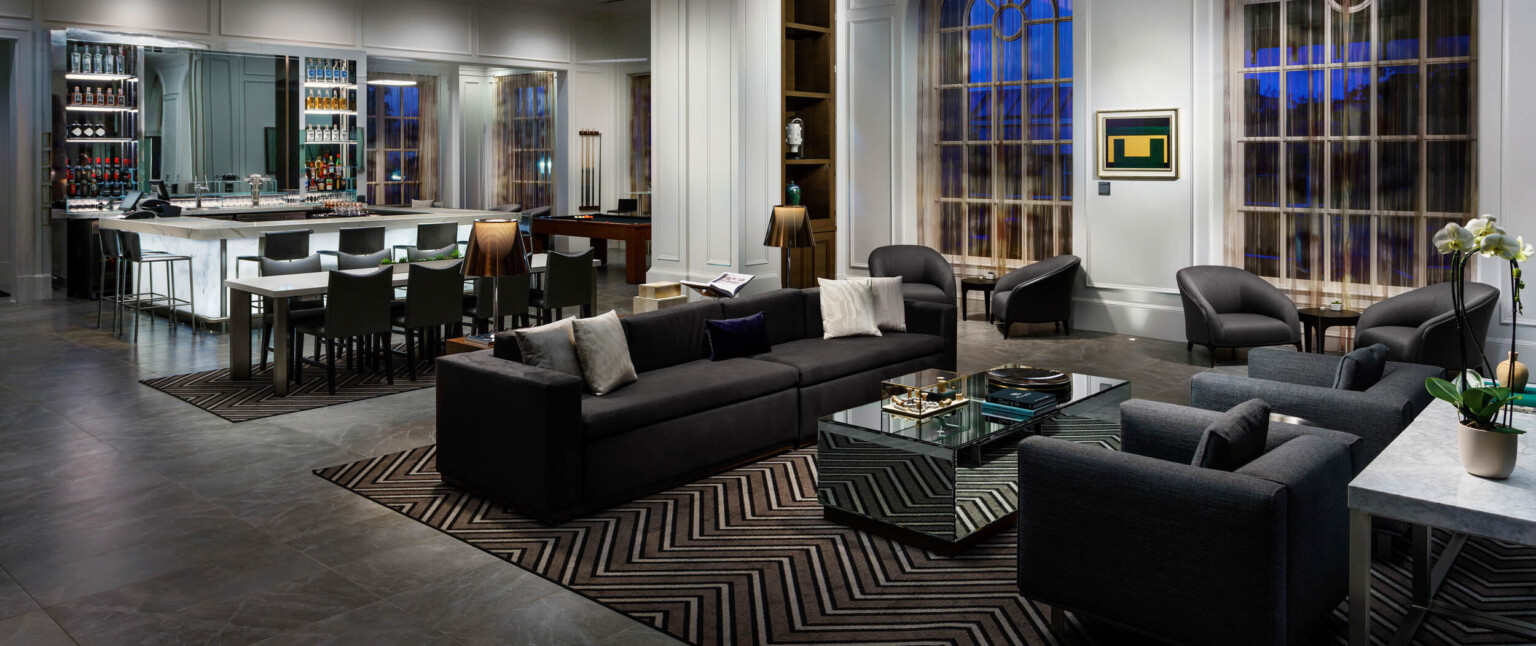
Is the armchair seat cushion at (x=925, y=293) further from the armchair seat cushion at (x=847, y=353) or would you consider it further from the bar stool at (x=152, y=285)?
the bar stool at (x=152, y=285)

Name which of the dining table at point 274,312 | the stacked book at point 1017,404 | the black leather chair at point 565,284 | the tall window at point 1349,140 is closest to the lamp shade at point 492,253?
the dining table at point 274,312

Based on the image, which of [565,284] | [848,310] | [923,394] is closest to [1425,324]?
[848,310]

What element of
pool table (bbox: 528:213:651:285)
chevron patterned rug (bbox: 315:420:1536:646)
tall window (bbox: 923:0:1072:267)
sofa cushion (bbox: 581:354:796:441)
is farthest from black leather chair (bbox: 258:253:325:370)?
tall window (bbox: 923:0:1072:267)

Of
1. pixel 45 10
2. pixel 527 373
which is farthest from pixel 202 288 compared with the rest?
pixel 527 373

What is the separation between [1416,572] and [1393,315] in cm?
446

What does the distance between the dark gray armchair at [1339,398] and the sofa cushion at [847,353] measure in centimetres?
181

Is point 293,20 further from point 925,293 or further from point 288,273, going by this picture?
point 925,293

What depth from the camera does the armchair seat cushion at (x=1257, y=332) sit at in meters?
7.75

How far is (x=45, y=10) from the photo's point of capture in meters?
10.6

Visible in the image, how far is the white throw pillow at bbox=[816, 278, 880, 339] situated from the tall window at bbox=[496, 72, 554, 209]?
31.9ft

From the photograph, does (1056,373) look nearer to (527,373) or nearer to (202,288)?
(527,373)

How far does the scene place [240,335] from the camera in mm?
7016

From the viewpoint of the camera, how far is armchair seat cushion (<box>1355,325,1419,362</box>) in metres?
6.81

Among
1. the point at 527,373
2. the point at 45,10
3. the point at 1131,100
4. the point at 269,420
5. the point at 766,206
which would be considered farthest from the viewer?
the point at 45,10
